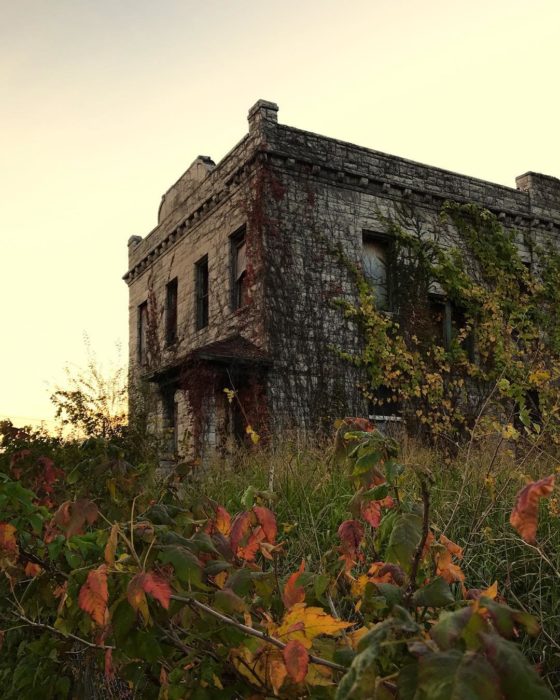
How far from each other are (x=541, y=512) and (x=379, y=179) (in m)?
11.2

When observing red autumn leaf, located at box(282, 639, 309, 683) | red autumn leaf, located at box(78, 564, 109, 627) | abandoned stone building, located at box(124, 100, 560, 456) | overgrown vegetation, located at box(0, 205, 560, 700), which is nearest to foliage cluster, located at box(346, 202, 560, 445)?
abandoned stone building, located at box(124, 100, 560, 456)

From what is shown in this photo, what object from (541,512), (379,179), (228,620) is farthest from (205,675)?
(379,179)

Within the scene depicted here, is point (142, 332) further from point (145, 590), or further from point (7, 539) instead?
point (145, 590)

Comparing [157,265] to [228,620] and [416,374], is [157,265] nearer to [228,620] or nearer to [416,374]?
[416,374]

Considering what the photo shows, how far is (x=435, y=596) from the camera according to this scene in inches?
63.6

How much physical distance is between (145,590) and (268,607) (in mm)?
732

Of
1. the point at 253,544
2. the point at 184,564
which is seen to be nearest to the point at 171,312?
the point at 253,544

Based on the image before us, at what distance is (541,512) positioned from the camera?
5.34 metres

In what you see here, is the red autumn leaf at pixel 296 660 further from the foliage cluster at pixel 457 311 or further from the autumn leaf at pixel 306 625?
the foliage cluster at pixel 457 311

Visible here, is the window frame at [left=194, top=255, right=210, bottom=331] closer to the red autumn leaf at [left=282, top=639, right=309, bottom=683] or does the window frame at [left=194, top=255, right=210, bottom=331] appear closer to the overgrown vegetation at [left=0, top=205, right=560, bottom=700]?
the overgrown vegetation at [left=0, top=205, right=560, bottom=700]

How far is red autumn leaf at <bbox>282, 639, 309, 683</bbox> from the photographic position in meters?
1.53

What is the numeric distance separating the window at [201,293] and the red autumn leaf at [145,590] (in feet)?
50.5

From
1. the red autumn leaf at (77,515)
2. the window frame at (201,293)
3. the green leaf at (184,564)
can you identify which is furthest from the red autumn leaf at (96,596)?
the window frame at (201,293)

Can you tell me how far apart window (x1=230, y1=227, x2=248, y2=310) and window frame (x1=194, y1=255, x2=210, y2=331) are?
1.53 m
